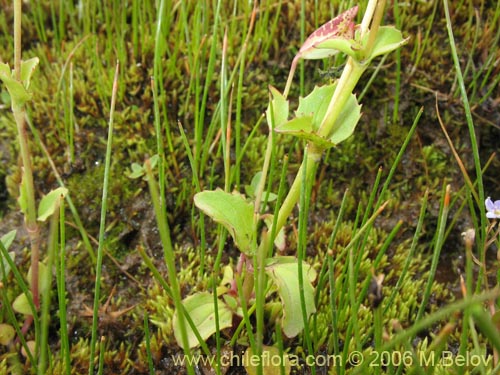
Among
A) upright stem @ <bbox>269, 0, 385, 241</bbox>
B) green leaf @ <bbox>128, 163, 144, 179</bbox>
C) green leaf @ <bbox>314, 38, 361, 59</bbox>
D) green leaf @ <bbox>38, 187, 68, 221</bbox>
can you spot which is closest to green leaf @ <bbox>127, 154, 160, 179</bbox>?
green leaf @ <bbox>128, 163, 144, 179</bbox>

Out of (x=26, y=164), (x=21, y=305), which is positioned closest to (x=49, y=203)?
(x=26, y=164)

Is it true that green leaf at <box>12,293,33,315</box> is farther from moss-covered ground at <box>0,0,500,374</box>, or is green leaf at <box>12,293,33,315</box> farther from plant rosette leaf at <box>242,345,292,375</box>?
plant rosette leaf at <box>242,345,292,375</box>

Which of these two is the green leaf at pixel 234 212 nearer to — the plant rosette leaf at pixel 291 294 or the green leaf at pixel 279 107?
the plant rosette leaf at pixel 291 294

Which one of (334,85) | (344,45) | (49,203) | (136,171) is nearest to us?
(344,45)

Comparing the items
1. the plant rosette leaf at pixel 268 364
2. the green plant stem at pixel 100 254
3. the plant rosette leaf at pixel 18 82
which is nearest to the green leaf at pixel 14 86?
the plant rosette leaf at pixel 18 82

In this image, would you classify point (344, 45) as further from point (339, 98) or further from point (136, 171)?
point (136, 171)

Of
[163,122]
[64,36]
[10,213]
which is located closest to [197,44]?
[163,122]

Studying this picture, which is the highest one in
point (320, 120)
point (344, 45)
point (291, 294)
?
point (344, 45)

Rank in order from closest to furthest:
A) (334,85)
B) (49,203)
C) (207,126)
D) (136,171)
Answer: (334,85)
(49,203)
(136,171)
(207,126)
